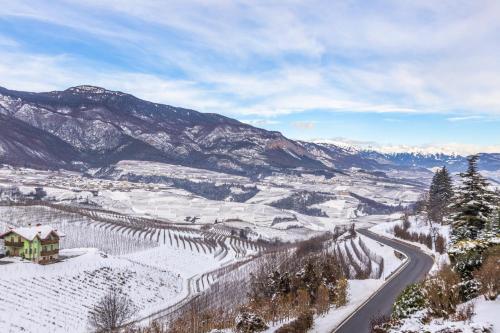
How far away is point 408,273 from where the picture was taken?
196ft

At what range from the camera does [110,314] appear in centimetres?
6712

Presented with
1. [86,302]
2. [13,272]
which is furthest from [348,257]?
[13,272]

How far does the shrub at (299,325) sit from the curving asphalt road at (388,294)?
6.32ft

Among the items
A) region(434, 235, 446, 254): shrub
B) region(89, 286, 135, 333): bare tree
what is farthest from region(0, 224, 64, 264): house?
region(434, 235, 446, 254): shrub

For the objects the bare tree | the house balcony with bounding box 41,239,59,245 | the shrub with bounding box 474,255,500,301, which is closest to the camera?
the shrub with bounding box 474,255,500,301

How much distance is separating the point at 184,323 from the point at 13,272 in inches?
2037

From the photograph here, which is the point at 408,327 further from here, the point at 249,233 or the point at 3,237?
the point at 249,233

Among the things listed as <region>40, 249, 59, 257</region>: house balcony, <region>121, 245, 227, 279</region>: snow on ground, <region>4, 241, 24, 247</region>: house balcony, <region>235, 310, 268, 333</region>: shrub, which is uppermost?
<region>235, 310, 268, 333</region>: shrub

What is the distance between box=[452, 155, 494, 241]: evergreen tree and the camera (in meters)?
44.1

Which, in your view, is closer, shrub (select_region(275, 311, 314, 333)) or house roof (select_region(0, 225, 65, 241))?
shrub (select_region(275, 311, 314, 333))

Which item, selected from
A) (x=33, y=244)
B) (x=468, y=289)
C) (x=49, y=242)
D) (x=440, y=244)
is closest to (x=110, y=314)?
(x=49, y=242)

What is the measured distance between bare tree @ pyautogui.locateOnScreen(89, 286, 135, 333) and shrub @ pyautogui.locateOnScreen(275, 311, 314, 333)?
37.1 meters

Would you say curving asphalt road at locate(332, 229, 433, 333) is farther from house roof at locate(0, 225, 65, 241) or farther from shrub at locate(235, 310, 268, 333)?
house roof at locate(0, 225, 65, 241)

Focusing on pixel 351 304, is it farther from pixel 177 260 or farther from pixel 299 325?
pixel 177 260
